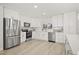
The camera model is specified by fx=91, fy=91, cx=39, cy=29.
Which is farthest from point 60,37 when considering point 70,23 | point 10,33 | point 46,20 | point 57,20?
point 10,33

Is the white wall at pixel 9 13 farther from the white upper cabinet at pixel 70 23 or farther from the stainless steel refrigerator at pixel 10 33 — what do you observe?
the white upper cabinet at pixel 70 23

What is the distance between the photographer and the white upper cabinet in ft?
15.6

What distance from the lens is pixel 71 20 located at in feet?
16.1

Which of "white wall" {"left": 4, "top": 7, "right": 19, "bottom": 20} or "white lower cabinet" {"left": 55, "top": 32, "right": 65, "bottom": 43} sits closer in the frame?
"white wall" {"left": 4, "top": 7, "right": 19, "bottom": 20}

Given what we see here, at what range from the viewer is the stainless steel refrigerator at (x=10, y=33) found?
146 inches

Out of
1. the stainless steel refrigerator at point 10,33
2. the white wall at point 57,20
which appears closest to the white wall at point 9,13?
the stainless steel refrigerator at point 10,33

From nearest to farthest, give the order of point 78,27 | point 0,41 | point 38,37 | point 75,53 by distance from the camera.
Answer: point 75,53 < point 0,41 < point 78,27 < point 38,37

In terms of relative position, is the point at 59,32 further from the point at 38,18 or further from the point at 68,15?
the point at 38,18

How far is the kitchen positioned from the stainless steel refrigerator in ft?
0.58

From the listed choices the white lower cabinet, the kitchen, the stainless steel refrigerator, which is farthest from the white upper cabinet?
the stainless steel refrigerator

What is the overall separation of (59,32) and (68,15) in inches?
44.7

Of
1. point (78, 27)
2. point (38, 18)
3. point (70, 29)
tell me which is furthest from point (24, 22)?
point (78, 27)

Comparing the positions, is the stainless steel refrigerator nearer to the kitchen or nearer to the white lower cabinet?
the kitchen

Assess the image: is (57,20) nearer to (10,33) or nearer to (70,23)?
(70,23)
